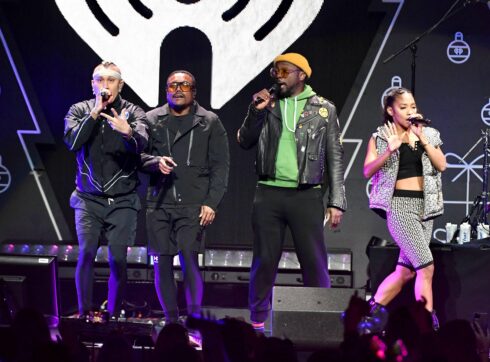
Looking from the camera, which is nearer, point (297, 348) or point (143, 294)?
point (297, 348)

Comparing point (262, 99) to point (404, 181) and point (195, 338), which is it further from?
point (195, 338)

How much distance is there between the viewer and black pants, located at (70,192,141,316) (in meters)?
6.57

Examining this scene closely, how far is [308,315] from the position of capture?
18.1 feet

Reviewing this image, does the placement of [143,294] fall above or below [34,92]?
below

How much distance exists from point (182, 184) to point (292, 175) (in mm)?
816

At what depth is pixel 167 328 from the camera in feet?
11.5

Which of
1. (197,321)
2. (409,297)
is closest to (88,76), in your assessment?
(409,297)

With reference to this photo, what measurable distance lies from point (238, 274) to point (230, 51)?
210 cm

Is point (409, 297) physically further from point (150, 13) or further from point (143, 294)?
point (150, 13)

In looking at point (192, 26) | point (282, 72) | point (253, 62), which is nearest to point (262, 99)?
point (282, 72)

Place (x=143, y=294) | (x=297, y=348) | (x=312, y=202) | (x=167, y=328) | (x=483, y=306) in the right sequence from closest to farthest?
(x=167, y=328)
(x=297, y=348)
(x=312, y=202)
(x=483, y=306)
(x=143, y=294)

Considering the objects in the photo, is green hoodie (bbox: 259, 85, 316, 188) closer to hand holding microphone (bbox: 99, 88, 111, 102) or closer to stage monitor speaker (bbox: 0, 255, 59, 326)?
hand holding microphone (bbox: 99, 88, 111, 102)

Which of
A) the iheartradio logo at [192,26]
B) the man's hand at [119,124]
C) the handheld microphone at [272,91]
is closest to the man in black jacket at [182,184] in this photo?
the man's hand at [119,124]

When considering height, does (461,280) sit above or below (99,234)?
below
